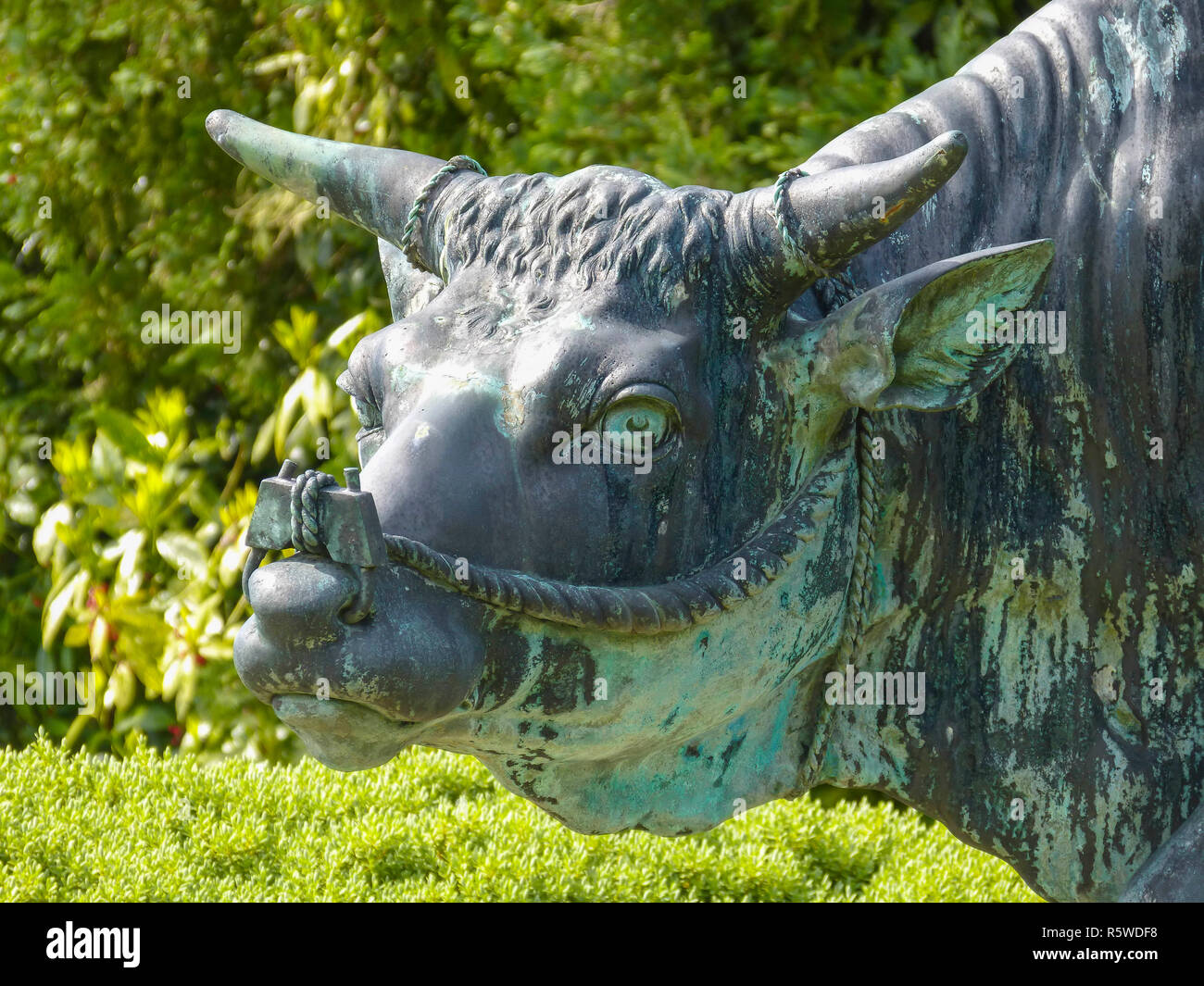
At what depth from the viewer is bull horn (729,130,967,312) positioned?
190cm

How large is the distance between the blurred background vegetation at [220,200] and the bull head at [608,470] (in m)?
3.47

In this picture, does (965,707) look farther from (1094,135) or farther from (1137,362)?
(1094,135)

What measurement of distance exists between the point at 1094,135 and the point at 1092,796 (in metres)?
0.91

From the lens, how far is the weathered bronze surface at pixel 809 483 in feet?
6.19

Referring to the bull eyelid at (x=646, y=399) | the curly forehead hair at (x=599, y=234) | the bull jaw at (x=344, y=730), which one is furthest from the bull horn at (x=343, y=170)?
the bull jaw at (x=344, y=730)

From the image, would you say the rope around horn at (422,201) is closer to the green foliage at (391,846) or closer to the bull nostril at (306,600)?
the bull nostril at (306,600)

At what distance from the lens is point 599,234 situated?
2.00m

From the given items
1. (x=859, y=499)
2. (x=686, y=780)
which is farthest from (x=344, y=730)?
(x=859, y=499)

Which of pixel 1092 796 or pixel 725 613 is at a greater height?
pixel 725 613

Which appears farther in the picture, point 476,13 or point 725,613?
point 476,13

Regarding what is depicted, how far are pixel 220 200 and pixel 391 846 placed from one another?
342 cm

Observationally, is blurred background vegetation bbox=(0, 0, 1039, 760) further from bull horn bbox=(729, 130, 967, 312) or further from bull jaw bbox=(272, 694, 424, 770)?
bull jaw bbox=(272, 694, 424, 770)
